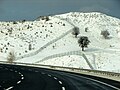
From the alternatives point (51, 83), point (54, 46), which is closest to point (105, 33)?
point (54, 46)

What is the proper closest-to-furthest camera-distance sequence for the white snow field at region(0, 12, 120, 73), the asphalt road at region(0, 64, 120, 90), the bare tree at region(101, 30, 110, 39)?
the asphalt road at region(0, 64, 120, 90) < the white snow field at region(0, 12, 120, 73) < the bare tree at region(101, 30, 110, 39)

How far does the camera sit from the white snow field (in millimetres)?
100938

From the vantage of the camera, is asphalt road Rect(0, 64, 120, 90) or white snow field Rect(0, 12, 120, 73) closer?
asphalt road Rect(0, 64, 120, 90)

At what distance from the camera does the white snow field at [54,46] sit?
331 feet

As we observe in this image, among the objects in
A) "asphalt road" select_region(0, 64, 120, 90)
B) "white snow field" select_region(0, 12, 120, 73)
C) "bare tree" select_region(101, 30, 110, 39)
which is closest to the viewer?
"asphalt road" select_region(0, 64, 120, 90)

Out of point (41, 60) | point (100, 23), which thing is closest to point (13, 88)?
point (41, 60)

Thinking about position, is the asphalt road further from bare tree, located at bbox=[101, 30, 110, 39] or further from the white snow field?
bare tree, located at bbox=[101, 30, 110, 39]

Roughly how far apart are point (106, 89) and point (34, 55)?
3386 inches

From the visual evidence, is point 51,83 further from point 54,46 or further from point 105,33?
point 105,33

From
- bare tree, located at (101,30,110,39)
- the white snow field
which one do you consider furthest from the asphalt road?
bare tree, located at (101,30,110,39)

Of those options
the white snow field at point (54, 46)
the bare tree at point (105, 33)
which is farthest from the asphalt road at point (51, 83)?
the bare tree at point (105, 33)

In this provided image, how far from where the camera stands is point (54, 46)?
4742 inches

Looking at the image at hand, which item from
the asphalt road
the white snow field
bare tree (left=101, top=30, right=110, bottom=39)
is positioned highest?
bare tree (left=101, top=30, right=110, bottom=39)

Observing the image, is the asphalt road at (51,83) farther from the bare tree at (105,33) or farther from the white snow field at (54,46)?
the bare tree at (105,33)
